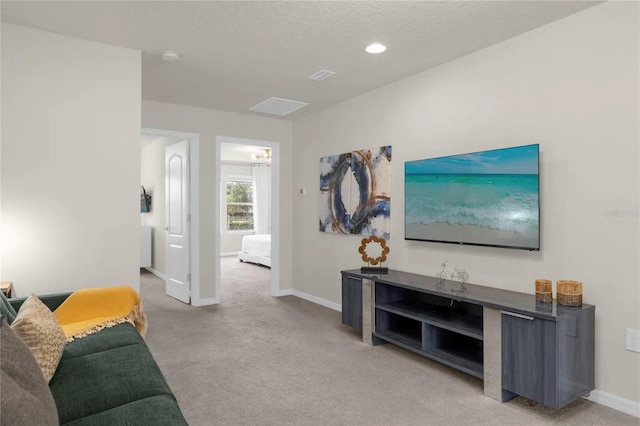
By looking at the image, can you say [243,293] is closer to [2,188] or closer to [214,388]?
[214,388]

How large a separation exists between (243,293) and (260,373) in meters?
2.94

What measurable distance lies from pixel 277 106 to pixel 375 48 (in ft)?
6.52

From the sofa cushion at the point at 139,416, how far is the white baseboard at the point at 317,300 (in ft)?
10.9

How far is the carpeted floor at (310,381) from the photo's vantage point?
2355 millimetres

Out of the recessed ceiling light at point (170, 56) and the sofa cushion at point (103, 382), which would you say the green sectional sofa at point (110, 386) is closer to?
the sofa cushion at point (103, 382)

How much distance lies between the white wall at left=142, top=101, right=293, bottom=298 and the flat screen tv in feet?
7.73

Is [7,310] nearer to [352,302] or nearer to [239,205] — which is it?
[352,302]

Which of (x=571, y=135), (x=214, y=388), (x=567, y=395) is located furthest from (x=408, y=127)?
(x=214, y=388)

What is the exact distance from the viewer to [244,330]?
13.2 feet

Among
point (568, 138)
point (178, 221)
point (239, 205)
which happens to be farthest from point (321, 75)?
point (239, 205)

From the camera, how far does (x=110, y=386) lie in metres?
1.69

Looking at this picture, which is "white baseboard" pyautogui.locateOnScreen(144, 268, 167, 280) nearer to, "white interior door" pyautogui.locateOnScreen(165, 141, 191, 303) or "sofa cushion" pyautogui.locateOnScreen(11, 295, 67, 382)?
"white interior door" pyautogui.locateOnScreen(165, 141, 191, 303)

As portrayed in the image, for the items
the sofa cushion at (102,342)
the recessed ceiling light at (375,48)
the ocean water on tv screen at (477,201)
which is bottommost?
the sofa cushion at (102,342)

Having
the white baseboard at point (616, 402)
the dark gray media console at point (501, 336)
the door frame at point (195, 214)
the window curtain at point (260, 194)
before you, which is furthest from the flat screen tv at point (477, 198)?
the window curtain at point (260, 194)
